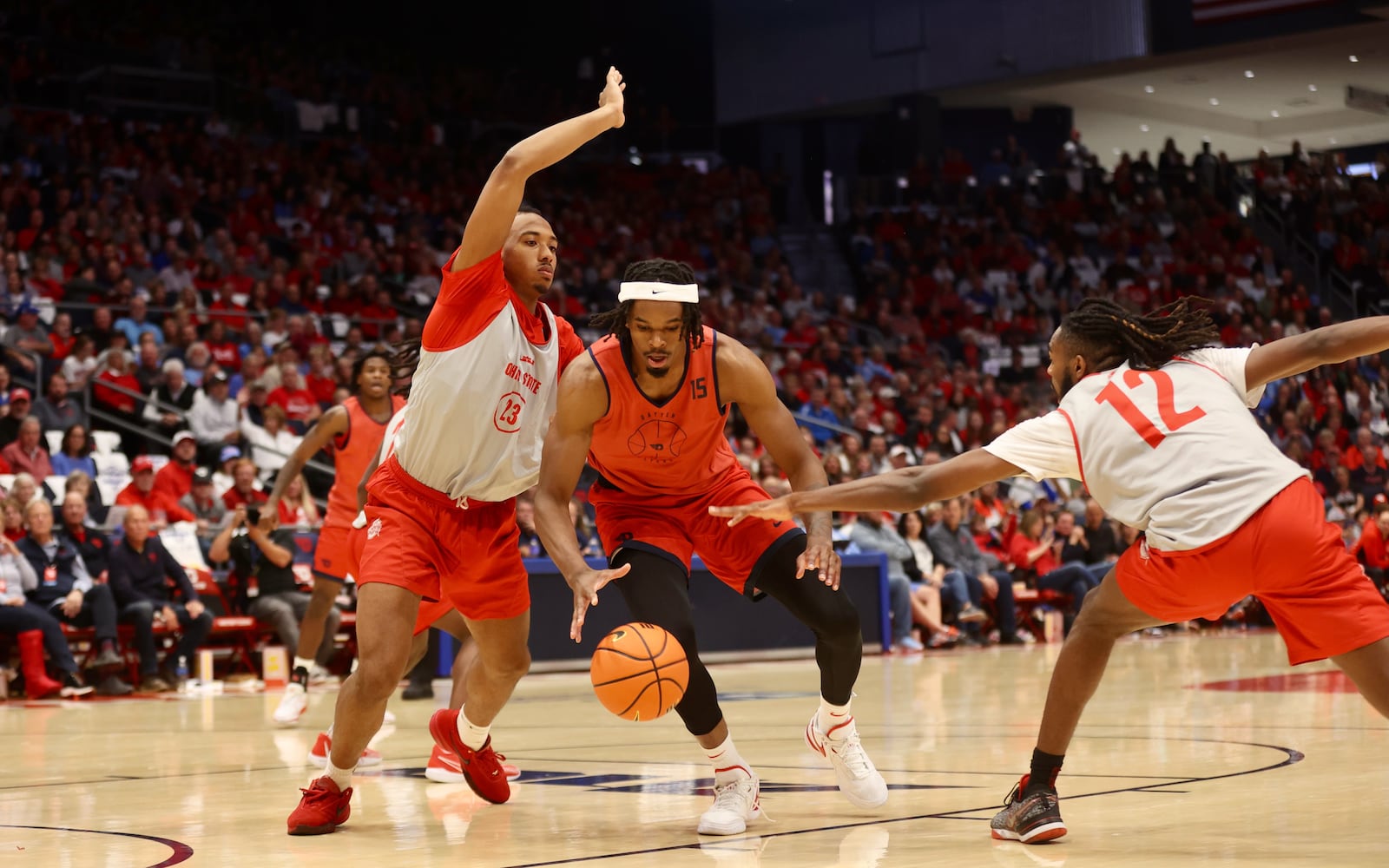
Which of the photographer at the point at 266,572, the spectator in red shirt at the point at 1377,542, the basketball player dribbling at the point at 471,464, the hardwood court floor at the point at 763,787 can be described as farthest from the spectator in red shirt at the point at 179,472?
the spectator in red shirt at the point at 1377,542

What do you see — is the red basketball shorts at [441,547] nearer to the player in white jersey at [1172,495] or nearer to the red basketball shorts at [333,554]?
the player in white jersey at [1172,495]

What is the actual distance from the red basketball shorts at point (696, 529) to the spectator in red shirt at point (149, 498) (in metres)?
9.14

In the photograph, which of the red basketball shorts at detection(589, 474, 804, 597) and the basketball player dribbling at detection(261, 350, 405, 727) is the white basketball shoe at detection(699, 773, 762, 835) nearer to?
the red basketball shorts at detection(589, 474, 804, 597)

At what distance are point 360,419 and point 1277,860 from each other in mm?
6312

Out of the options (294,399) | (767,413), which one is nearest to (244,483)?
(294,399)

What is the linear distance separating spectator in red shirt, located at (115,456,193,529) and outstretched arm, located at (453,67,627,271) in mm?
9414

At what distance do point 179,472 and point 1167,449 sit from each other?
1150 centimetres

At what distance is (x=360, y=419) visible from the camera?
9391mm

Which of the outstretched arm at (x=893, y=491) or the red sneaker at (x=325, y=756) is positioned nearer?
the outstretched arm at (x=893, y=491)

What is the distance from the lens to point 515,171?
202 inches

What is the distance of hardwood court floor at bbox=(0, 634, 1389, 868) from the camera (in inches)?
187

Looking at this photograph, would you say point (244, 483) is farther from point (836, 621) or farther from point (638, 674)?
point (638, 674)

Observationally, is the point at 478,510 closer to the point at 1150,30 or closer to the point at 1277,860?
the point at 1277,860

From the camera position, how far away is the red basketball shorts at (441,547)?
555 cm
